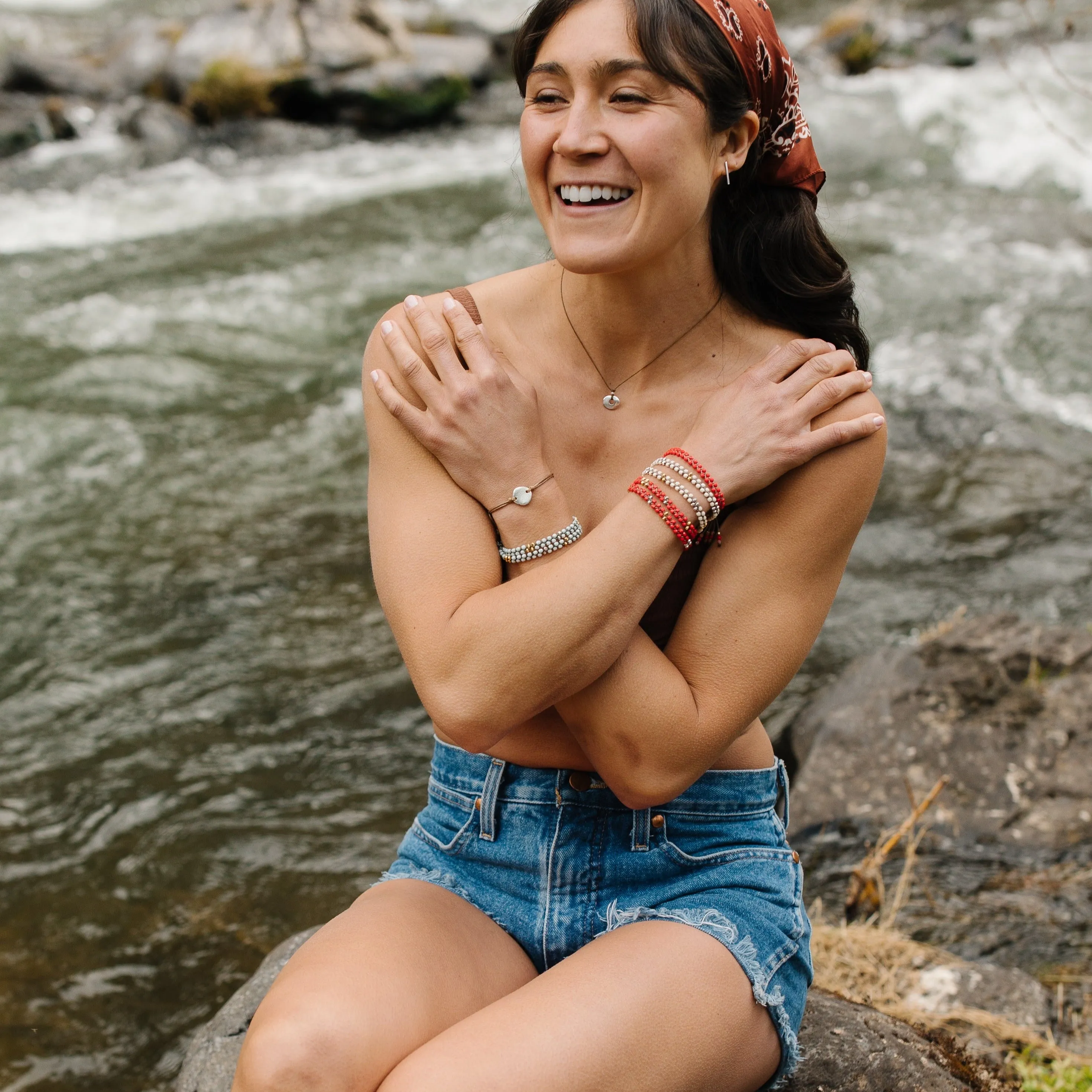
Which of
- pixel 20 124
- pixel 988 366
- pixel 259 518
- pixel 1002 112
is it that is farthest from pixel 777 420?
pixel 20 124

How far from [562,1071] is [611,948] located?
0.21 metres

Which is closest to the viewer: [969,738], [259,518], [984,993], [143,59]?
[984,993]

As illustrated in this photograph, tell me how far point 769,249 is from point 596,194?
0.38 meters

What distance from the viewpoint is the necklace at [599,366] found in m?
2.33

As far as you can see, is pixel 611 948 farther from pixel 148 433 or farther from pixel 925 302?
pixel 925 302

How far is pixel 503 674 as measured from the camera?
6.32ft

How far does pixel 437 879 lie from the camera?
7.13ft

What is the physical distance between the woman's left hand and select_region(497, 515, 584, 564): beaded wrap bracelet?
0.08m

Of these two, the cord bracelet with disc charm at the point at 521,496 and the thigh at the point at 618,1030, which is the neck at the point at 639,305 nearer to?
the cord bracelet with disc charm at the point at 521,496

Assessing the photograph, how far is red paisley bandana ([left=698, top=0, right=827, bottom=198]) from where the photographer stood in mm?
2027

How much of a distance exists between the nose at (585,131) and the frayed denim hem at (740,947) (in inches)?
48.3

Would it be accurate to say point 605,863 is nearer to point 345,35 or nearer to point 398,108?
point 398,108

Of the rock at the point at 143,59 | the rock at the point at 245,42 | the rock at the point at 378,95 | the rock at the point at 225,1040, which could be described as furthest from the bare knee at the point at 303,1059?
the rock at the point at 143,59

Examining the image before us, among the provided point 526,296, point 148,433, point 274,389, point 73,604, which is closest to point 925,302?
point 274,389
